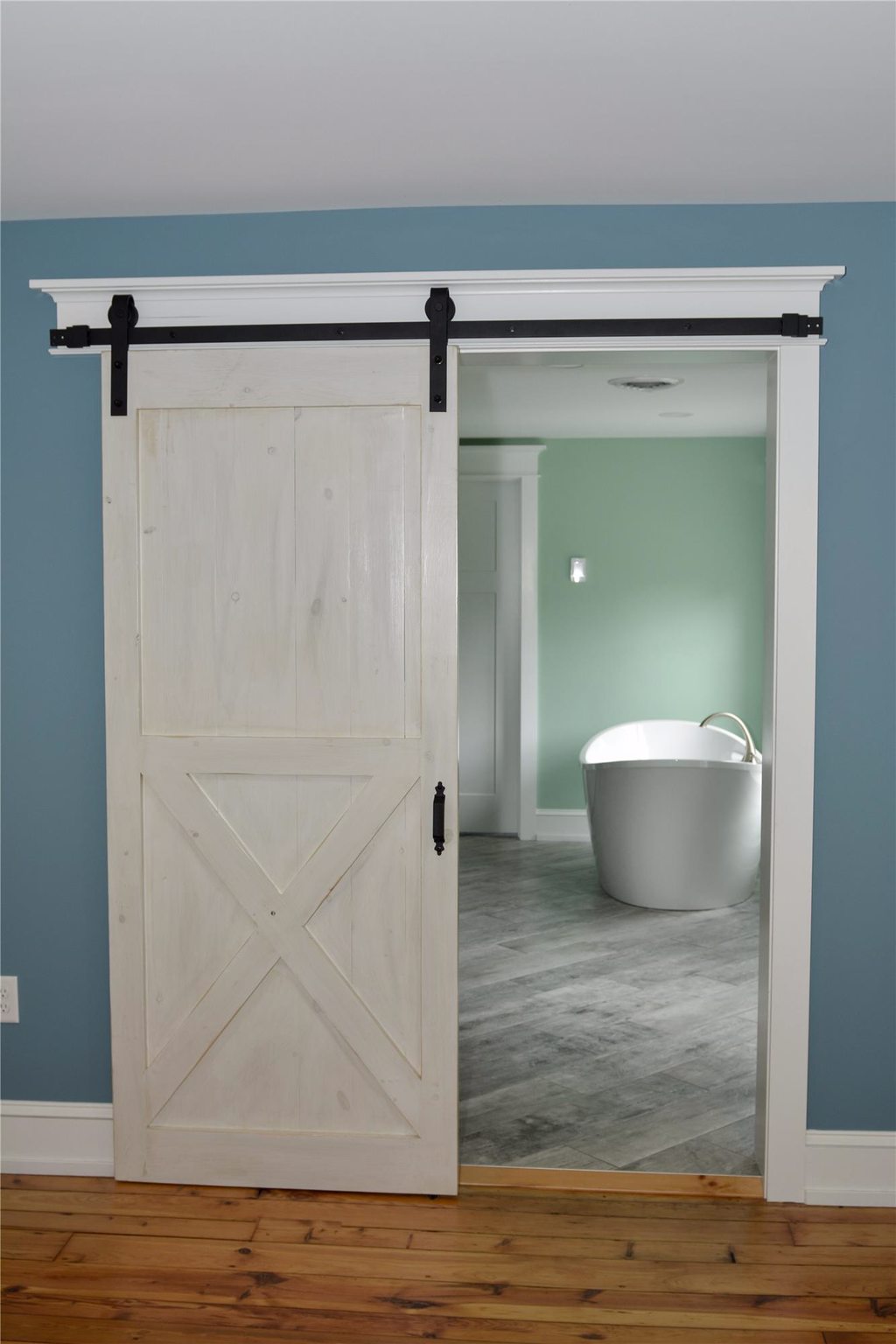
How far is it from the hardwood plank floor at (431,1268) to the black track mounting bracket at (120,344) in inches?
81.0

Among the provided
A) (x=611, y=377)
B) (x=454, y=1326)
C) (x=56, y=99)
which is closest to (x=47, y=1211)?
(x=454, y=1326)

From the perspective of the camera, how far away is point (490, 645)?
7.29 m

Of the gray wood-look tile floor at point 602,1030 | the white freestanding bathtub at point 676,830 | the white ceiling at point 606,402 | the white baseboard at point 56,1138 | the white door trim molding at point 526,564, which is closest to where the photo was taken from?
the white baseboard at point 56,1138

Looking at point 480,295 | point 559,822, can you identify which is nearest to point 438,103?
point 480,295

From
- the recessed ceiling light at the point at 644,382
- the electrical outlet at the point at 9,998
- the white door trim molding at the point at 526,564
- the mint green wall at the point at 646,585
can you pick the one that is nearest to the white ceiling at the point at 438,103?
the electrical outlet at the point at 9,998

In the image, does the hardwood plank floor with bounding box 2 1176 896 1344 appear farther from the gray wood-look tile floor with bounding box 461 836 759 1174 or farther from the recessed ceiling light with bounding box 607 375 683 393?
the recessed ceiling light with bounding box 607 375 683 393

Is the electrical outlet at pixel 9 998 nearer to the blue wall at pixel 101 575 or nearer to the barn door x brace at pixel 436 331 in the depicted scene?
the blue wall at pixel 101 575

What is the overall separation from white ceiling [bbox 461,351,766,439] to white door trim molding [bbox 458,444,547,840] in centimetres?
12

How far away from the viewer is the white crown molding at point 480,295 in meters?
2.79

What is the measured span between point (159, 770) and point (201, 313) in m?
1.19

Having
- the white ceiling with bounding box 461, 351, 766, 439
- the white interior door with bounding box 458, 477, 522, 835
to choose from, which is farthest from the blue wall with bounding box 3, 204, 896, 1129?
the white interior door with bounding box 458, 477, 522, 835

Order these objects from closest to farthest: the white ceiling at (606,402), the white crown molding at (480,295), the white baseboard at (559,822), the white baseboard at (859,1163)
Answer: the white crown molding at (480,295), the white baseboard at (859,1163), the white ceiling at (606,402), the white baseboard at (559,822)

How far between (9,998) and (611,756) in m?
4.19

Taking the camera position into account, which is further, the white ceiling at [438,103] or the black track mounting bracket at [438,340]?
the black track mounting bracket at [438,340]
